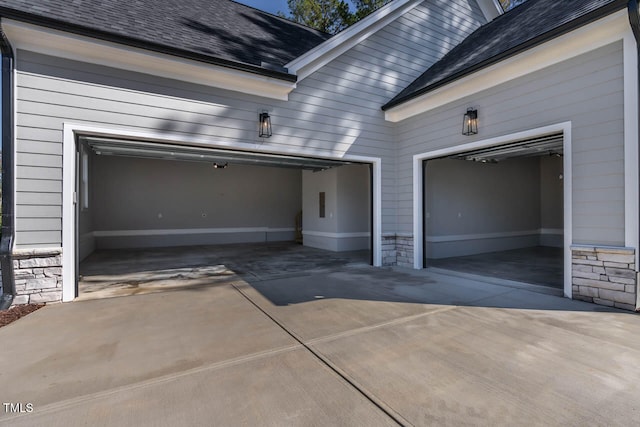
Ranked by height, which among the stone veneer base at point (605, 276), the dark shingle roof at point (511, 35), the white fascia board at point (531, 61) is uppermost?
the dark shingle roof at point (511, 35)

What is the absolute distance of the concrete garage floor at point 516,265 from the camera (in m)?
5.94

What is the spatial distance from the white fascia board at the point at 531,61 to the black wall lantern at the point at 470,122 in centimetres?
38

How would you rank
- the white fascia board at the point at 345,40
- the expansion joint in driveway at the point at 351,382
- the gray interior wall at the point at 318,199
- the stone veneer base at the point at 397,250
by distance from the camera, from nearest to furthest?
1. the expansion joint in driveway at the point at 351,382
2. the white fascia board at the point at 345,40
3. the stone veneer base at the point at 397,250
4. the gray interior wall at the point at 318,199

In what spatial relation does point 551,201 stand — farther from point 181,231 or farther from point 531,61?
point 181,231

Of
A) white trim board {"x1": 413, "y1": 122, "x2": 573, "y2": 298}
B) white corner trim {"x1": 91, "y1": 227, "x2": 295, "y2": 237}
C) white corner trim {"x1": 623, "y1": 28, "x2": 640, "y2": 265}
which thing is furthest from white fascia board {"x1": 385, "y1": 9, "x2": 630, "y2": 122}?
white corner trim {"x1": 91, "y1": 227, "x2": 295, "y2": 237}

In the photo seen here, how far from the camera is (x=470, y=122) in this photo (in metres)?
5.83

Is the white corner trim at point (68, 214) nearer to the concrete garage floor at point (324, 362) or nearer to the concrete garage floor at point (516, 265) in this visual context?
the concrete garage floor at point (324, 362)

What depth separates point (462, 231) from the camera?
9.07 meters

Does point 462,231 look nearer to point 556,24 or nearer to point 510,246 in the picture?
point 510,246

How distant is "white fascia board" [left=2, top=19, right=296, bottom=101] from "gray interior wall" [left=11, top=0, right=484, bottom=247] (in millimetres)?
106

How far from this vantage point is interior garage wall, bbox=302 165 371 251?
9.94 m

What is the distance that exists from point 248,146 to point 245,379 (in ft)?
13.9

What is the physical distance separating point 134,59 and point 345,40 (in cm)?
402

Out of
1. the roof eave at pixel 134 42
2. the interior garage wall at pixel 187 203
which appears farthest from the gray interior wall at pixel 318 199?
the roof eave at pixel 134 42
